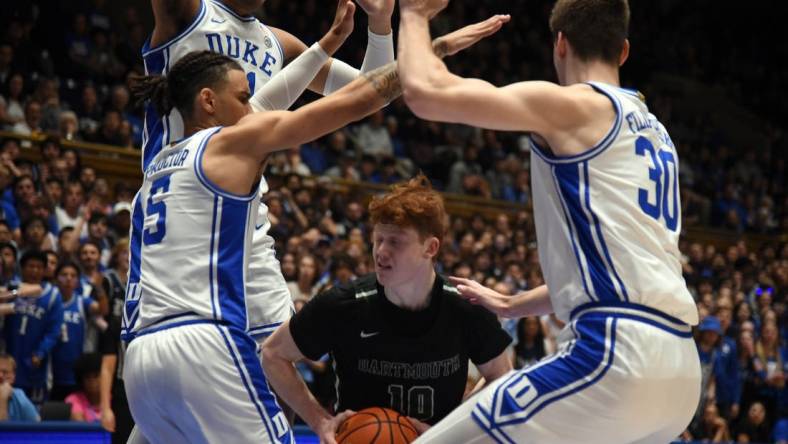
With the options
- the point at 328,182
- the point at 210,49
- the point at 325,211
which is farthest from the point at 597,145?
the point at 328,182

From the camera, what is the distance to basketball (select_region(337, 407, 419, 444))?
4.37m

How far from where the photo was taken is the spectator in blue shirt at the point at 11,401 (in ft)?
26.2

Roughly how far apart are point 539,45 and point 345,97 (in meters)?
17.8

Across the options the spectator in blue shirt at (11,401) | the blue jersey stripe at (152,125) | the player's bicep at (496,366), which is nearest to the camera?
the player's bicep at (496,366)

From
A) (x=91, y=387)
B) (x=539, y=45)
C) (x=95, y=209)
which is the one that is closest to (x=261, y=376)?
(x=91, y=387)

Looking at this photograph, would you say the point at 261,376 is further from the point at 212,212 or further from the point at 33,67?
the point at 33,67

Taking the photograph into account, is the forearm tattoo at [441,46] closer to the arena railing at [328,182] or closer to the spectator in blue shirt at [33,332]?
the spectator in blue shirt at [33,332]

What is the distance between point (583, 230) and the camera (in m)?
3.56

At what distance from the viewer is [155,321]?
402cm

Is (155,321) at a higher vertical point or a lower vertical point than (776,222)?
higher

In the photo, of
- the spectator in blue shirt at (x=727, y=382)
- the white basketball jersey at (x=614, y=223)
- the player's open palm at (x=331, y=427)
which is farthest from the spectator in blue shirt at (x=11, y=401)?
the spectator in blue shirt at (x=727, y=382)

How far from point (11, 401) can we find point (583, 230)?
19.1ft

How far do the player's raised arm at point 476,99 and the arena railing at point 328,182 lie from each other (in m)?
7.90

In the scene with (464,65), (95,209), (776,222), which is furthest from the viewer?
(776,222)
